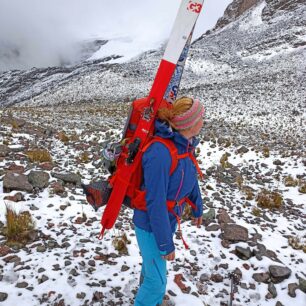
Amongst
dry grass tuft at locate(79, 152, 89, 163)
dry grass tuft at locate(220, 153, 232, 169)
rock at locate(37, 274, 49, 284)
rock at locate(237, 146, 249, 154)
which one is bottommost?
rock at locate(37, 274, 49, 284)

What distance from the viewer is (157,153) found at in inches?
103

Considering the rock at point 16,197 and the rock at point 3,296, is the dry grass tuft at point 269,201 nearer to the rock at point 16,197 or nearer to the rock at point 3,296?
the rock at point 16,197

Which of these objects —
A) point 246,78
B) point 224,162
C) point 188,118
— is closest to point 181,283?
point 188,118

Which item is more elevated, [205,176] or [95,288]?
[205,176]

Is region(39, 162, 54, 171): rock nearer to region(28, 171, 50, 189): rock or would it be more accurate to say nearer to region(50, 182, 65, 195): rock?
region(28, 171, 50, 189): rock

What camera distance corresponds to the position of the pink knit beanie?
277 centimetres

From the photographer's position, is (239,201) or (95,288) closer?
(95,288)

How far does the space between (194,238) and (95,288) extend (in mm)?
2230

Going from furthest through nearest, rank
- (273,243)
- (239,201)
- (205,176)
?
1. (205,176)
2. (239,201)
3. (273,243)

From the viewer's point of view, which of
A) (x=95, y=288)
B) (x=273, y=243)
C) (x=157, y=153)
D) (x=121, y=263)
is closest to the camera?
(x=157, y=153)

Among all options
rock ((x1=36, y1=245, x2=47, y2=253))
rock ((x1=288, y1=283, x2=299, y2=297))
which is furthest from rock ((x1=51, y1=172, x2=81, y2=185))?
rock ((x1=288, y1=283, x2=299, y2=297))

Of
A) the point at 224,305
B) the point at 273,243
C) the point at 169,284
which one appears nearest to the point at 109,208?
the point at 169,284

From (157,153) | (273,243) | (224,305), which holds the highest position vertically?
→ (157,153)

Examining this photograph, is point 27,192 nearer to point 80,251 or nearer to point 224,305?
point 80,251
